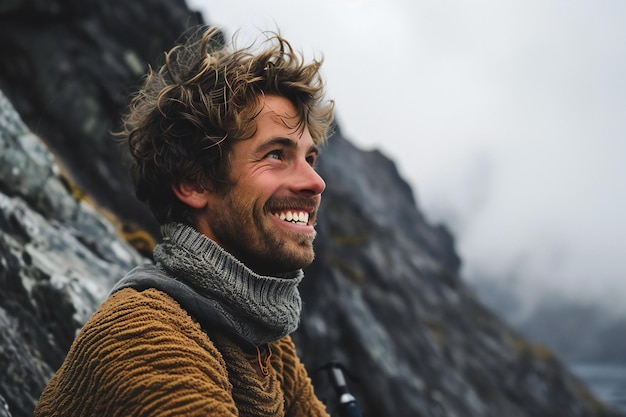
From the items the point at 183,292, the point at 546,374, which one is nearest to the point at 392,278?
the point at 546,374

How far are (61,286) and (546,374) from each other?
7508 cm

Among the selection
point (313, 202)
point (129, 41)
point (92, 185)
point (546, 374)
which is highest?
point (546, 374)

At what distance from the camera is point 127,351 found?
8.59ft

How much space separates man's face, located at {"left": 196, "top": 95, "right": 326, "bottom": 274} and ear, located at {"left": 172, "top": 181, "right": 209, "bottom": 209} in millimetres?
46

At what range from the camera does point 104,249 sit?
24.7ft

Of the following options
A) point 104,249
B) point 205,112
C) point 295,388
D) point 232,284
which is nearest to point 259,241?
point 232,284

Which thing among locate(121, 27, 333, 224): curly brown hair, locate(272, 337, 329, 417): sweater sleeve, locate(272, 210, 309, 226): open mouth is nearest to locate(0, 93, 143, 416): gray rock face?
locate(121, 27, 333, 224): curly brown hair

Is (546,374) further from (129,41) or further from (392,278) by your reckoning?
(129,41)

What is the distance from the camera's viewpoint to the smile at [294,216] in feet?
11.7

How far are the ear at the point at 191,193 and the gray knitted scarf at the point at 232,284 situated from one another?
0.22 m

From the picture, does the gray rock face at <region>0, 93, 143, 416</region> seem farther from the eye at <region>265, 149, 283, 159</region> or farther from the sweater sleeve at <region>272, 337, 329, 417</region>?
the eye at <region>265, 149, 283, 159</region>

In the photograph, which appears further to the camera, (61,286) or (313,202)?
(61,286)

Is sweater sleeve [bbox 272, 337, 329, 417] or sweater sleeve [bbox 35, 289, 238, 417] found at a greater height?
sweater sleeve [bbox 272, 337, 329, 417]

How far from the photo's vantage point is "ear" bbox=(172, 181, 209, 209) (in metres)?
3.70
